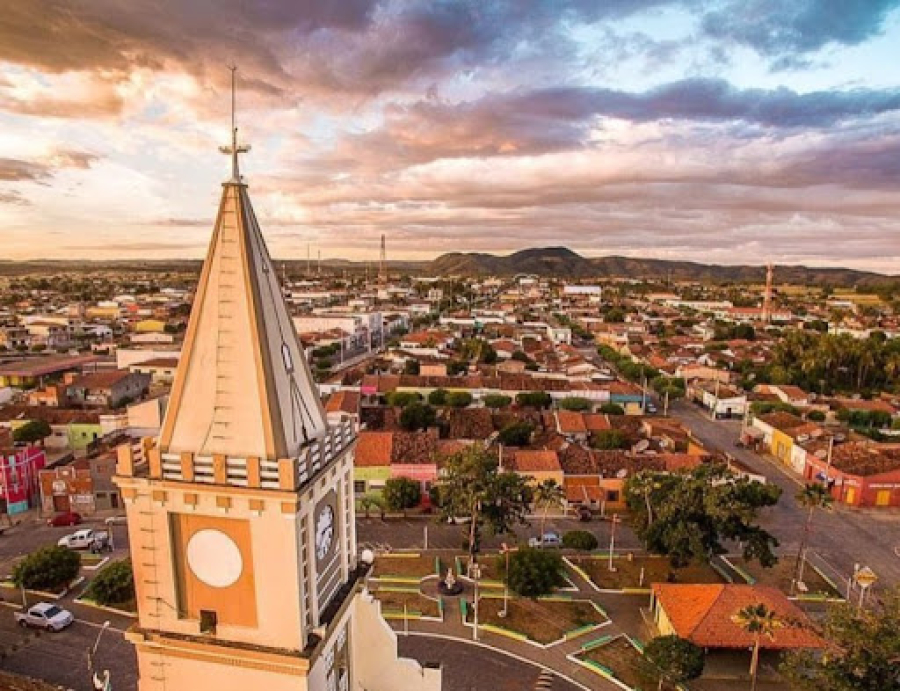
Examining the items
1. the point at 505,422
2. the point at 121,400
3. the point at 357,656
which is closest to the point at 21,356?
the point at 121,400

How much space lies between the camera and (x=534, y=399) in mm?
58812

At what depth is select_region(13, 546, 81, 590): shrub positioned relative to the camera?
2780 centimetres

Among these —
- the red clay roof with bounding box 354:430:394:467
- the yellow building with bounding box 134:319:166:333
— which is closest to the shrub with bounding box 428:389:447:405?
the red clay roof with bounding box 354:430:394:467

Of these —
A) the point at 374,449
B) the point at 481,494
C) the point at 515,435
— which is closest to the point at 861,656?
the point at 481,494

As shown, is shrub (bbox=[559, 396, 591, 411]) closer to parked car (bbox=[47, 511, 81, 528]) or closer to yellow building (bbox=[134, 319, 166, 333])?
parked car (bbox=[47, 511, 81, 528])

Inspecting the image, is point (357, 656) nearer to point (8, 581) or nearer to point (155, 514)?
point (155, 514)

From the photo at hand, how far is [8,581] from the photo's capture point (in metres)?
30.5

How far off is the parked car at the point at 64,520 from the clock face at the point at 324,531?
34.7 meters

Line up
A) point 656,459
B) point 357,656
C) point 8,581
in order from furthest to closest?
point 656,459, point 8,581, point 357,656

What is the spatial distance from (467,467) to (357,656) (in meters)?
18.1

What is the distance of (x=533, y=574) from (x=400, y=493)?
11.5 m

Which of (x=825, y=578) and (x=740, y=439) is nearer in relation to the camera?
(x=825, y=578)

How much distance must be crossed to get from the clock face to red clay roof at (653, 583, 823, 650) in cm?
2003

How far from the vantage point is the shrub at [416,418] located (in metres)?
50.2
